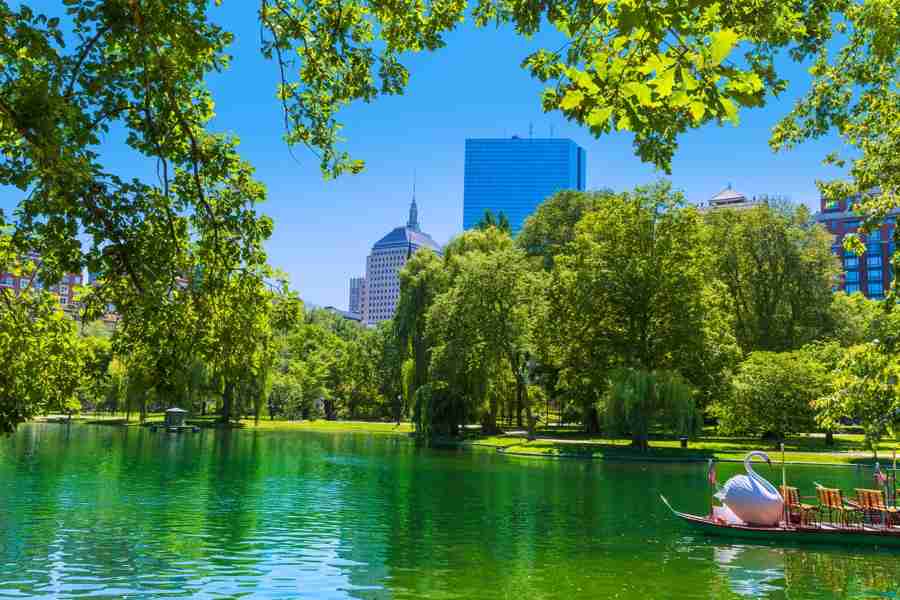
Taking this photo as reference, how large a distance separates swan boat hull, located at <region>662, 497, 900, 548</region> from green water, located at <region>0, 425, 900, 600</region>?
1.25ft

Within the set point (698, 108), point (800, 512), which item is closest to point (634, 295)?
point (800, 512)

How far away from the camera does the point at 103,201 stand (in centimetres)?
778

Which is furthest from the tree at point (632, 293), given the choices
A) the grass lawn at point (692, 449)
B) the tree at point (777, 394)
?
the tree at point (777, 394)

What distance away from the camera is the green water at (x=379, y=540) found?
520 inches

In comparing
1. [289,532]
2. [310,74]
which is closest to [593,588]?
[289,532]

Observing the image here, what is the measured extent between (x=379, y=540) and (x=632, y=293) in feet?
98.5

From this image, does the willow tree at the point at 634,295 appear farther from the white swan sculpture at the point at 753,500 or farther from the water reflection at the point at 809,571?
the water reflection at the point at 809,571

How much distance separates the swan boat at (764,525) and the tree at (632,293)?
908 inches

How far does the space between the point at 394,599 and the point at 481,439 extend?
126 ft

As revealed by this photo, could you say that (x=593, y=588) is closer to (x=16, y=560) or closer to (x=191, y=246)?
(x=191, y=246)

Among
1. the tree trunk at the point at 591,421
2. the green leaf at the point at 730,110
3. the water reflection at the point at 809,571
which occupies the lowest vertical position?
the water reflection at the point at 809,571

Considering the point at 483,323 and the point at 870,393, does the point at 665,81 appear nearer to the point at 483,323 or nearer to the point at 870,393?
the point at 870,393

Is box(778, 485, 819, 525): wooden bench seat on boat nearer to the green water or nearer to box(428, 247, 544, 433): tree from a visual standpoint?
the green water

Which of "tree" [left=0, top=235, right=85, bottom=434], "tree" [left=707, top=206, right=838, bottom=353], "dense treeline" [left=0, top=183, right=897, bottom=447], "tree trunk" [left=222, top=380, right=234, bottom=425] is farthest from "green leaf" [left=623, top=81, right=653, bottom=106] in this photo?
"tree trunk" [left=222, top=380, right=234, bottom=425]
